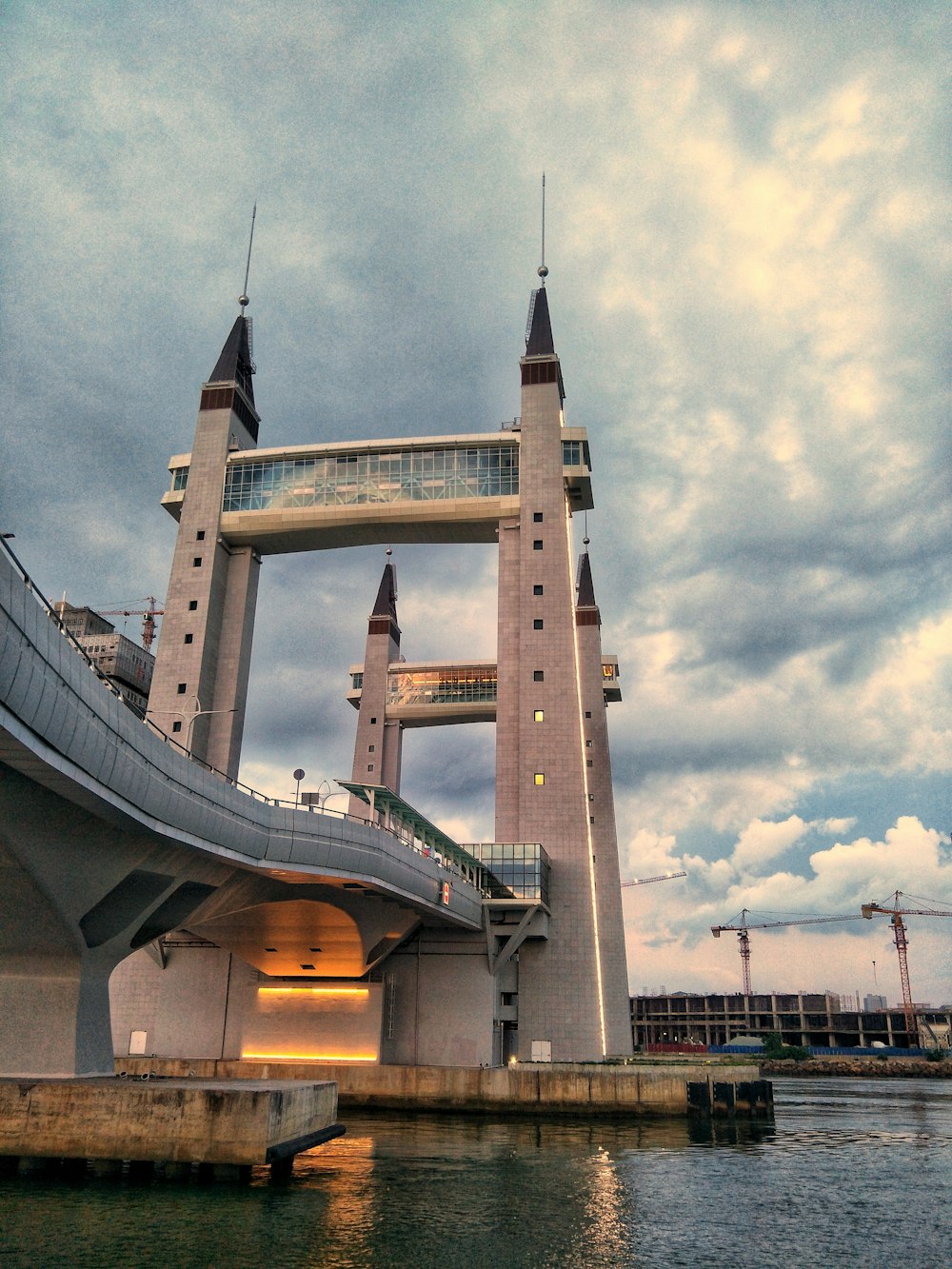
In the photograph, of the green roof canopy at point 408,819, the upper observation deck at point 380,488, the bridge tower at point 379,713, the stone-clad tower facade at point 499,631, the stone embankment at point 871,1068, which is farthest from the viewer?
the stone embankment at point 871,1068

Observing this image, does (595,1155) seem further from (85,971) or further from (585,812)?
(585,812)

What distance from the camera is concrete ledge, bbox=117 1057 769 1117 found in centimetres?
5819

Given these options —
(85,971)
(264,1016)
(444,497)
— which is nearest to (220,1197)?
(85,971)

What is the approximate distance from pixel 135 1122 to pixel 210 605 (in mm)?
48746

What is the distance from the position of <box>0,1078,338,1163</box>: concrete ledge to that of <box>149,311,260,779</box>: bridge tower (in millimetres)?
39640

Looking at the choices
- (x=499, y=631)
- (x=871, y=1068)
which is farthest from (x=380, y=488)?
(x=871, y=1068)

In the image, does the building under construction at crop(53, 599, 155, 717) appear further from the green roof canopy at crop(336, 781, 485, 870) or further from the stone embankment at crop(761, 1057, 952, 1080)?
the stone embankment at crop(761, 1057, 952, 1080)

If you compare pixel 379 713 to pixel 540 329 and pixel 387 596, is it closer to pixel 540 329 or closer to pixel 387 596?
pixel 387 596

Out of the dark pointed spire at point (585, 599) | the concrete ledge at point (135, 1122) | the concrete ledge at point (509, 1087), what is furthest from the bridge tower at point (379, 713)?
the concrete ledge at point (135, 1122)

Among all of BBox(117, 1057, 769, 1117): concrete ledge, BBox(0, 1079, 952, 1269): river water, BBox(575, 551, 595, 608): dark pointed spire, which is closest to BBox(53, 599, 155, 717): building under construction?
BBox(575, 551, 595, 608): dark pointed spire

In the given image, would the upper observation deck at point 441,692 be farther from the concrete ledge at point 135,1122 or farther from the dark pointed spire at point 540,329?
the concrete ledge at point 135,1122

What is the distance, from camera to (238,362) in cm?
8862

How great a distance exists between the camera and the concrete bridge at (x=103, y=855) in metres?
25.7

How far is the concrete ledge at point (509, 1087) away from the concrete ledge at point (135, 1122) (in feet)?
71.3
